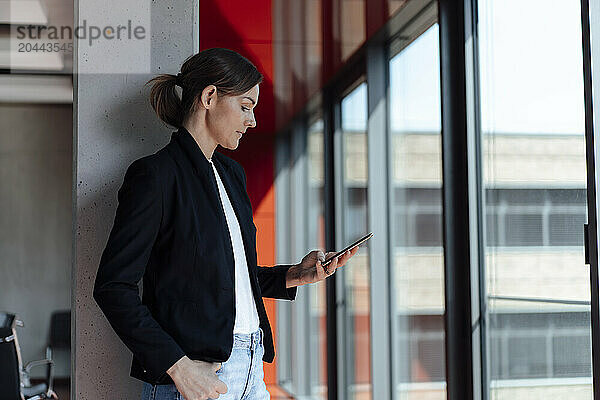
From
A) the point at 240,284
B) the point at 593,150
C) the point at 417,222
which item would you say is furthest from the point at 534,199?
the point at 240,284

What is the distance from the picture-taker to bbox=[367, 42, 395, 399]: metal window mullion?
4.19m

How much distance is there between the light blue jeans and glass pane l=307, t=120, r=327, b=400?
148 inches

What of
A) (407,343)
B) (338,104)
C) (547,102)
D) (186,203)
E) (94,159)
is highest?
(338,104)

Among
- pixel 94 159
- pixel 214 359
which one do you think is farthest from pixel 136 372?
pixel 94 159

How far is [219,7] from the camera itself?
3.43m

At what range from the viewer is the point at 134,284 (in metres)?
1.42

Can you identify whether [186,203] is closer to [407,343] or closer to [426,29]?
[426,29]

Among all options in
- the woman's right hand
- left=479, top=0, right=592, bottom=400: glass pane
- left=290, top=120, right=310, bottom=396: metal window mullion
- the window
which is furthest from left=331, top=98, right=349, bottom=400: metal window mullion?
the woman's right hand

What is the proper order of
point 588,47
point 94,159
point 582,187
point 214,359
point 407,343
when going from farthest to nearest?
1. point 407,343
2. point 582,187
3. point 588,47
4. point 94,159
5. point 214,359

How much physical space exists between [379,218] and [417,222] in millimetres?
596

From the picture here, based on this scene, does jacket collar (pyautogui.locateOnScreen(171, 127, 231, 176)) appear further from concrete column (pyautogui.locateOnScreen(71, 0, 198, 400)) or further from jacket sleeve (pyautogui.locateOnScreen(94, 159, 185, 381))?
concrete column (pyautogui.locateOnScreen(71, 0, 198, 400))

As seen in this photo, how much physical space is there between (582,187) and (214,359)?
1265mm

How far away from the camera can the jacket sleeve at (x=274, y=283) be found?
1.82 m

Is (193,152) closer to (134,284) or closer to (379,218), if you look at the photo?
(134,284)
